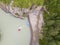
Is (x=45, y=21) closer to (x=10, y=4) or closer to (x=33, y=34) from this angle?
(x=33, y=34)

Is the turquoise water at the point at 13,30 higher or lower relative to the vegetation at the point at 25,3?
lower

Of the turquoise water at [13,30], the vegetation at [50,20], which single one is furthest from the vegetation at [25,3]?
the turquoise water at [13,30]

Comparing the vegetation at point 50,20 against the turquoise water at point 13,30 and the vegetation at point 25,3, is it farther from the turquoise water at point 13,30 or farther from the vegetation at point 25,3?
the turquoise water at point 13,30

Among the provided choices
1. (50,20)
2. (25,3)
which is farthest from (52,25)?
(25,3)

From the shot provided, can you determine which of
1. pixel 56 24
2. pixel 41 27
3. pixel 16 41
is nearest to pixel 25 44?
pixel 16 41

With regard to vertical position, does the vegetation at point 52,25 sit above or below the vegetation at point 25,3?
below

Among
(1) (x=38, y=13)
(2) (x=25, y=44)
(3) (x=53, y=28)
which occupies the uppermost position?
(1) (x=38, y=13)

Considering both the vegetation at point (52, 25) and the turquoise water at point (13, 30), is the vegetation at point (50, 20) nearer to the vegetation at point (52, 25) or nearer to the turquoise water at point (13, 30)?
the vegetation at point (52, 25)

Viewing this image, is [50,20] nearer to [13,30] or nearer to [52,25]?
[52,25]
